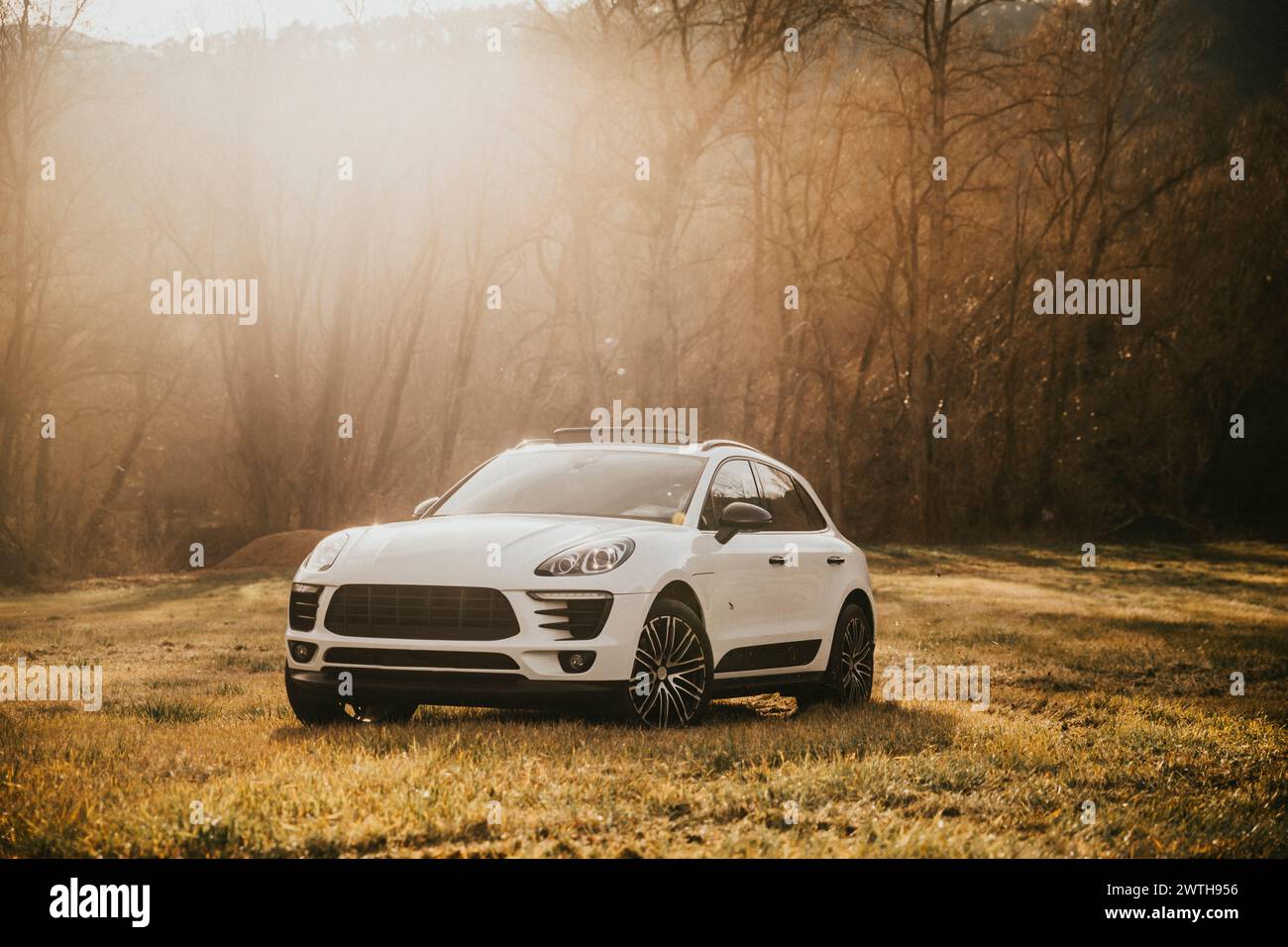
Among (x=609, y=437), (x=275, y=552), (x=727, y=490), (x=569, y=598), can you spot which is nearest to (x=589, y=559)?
(x=569, y=598)

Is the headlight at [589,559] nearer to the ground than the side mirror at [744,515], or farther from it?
nearer to the ground

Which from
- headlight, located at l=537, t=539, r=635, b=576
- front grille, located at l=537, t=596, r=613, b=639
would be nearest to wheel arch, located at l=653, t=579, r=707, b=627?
headlight, located at l=537, t=539, r=635, b=576

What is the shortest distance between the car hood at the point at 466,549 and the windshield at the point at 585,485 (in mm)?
389

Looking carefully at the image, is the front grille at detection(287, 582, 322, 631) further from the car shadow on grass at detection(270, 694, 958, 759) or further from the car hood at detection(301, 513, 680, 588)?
the car shadow on grass at detection(270, 694, 958, 759)

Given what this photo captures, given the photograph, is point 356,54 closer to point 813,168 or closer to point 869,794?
point 813,168

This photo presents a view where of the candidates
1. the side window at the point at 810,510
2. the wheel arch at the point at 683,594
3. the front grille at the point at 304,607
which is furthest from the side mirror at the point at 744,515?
the front grille at the point at 304,607

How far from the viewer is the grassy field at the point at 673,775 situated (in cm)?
592

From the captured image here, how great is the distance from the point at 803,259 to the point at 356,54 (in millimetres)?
13121

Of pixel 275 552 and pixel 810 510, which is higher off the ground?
pixel 810 510

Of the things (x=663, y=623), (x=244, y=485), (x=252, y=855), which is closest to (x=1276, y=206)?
(x=244, y=485)

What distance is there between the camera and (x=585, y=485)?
399 inches

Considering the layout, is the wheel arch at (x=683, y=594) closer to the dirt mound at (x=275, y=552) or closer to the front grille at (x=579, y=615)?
the front grille at (x=579, y=615)

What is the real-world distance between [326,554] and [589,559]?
5.30ft

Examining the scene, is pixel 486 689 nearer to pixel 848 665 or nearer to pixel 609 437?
pixel 609 437
